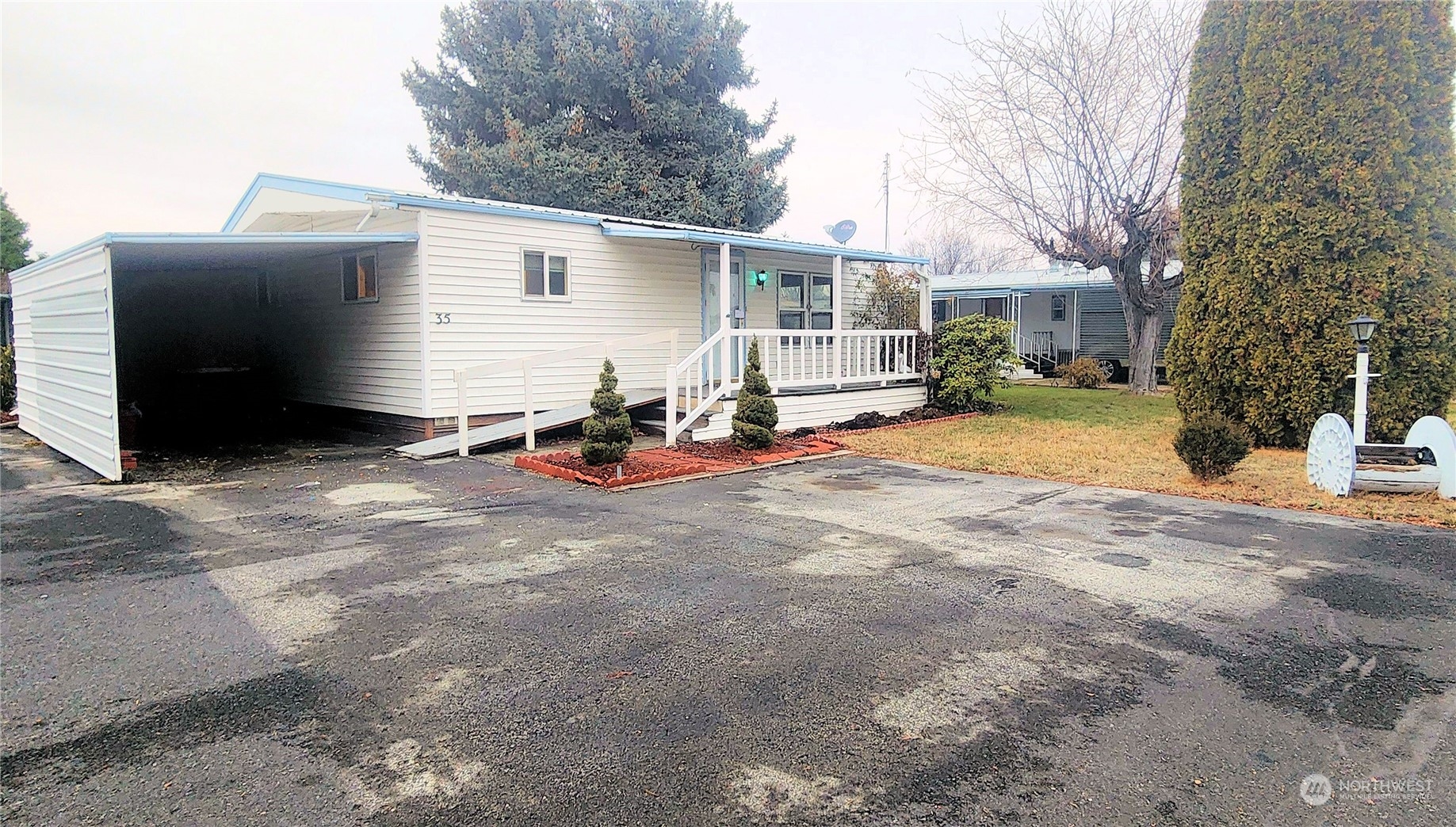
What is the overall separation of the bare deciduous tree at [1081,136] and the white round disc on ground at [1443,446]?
893cm

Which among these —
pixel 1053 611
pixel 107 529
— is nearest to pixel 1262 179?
pixel 1053 611

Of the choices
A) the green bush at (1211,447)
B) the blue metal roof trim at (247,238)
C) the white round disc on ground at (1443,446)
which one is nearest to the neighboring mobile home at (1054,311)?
the white round disc on ground at (1443,446)

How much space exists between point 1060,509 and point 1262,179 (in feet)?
19.5

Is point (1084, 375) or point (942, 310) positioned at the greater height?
point (942, 310)

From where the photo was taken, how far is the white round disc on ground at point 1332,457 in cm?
695

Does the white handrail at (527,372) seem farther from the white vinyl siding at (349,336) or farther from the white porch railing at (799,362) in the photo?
the white vinyl siding at (349,336)

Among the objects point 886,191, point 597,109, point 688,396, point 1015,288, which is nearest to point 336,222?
point 688,396

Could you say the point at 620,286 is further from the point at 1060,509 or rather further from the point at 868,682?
the point at 868,682

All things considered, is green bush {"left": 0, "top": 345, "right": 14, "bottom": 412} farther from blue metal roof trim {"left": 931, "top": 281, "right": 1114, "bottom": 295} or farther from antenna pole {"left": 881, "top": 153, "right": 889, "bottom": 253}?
antenna pole {"left": 881, "top": 153, "right": 889, "bottom": 253}

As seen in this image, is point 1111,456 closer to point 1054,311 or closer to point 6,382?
point 1054,311

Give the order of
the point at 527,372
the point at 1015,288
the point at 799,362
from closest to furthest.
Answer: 1. the point at 527,372
2. the point at 799,362
3. the point at 1015,288

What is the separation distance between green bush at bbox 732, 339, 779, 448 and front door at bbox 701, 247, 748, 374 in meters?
3.94

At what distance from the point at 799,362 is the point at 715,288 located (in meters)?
1.92

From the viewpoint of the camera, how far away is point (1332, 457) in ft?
23.6
